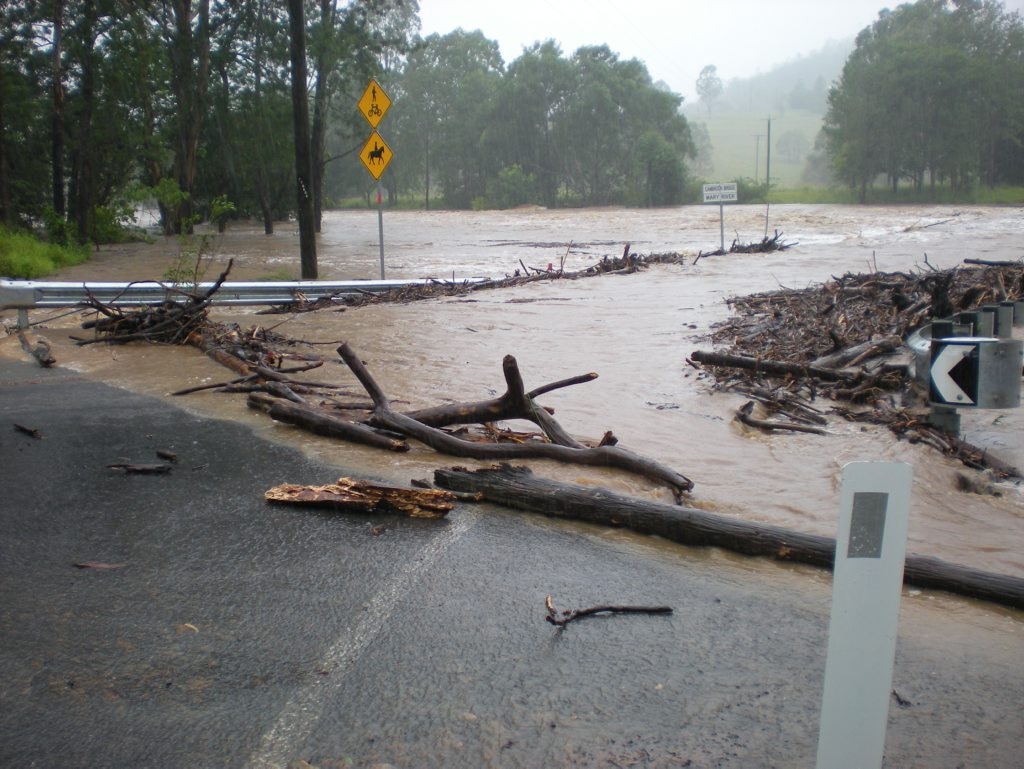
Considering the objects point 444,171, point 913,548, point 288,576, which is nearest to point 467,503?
point 288,576

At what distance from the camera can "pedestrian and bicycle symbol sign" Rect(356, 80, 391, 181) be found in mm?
18391

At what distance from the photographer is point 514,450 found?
6.82 meters

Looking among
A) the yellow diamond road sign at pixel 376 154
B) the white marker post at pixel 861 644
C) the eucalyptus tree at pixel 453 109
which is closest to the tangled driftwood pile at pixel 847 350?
the white marker post at pixel 861 644

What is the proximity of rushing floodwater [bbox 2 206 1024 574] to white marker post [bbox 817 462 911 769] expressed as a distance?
3.08 metres

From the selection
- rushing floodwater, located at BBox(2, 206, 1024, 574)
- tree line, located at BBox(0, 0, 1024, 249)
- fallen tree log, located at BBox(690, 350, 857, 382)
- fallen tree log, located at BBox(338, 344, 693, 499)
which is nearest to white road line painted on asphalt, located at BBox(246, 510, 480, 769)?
fallen tree log, located at BBox(338, 344, 693, 499)

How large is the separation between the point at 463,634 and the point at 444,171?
306 feet

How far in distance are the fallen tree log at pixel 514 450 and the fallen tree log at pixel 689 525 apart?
2.47 ft

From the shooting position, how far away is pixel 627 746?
10.5 ft

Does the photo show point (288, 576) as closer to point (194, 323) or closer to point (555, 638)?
point (555, 638)

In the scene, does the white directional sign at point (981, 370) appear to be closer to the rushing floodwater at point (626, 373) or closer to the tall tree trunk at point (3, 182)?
the rushing floodwater at point (626, 373)

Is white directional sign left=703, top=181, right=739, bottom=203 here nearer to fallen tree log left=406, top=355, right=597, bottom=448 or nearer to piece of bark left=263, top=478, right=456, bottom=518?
fallen tree log left=406, top=355, right=597, bottom=448

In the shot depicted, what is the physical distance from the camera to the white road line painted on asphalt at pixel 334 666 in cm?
319

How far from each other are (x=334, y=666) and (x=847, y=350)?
25.4 feet

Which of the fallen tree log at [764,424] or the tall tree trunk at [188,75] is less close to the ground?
the tall tree trunk at [188,75]
